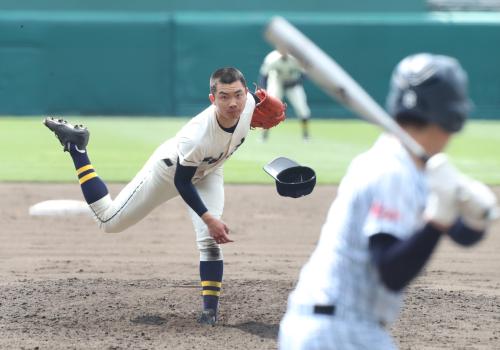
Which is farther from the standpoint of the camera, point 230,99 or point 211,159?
point 211,159

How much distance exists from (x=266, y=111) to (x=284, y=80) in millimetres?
12795

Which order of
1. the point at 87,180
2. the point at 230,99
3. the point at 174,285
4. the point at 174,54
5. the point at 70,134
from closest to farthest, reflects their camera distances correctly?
the point at 230,99, the point at 87,180, the point at 70,134, the point at 174,285, the point at 174,54

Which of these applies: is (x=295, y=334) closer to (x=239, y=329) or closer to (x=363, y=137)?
(x=239, y=329)

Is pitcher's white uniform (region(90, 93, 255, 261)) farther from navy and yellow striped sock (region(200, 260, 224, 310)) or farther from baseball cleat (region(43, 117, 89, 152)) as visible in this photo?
baseball cleat (region(43, 117, 89, 152))

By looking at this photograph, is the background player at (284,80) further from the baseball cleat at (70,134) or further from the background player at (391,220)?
the background player at (391,220)

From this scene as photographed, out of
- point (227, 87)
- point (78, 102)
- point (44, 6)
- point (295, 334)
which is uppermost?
point (44, 6)

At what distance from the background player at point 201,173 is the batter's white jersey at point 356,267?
104 inches

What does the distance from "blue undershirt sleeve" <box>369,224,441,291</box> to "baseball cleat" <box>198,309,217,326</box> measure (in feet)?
11.4

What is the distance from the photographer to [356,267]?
2.93 m

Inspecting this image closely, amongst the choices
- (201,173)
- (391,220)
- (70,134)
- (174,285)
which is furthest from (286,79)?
(391,220)

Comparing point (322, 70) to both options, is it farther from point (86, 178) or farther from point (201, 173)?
point (86, 178)

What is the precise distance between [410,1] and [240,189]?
55.2 ft

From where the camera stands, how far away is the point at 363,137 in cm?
1911

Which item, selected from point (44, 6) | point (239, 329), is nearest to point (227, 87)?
point (239, 329)
